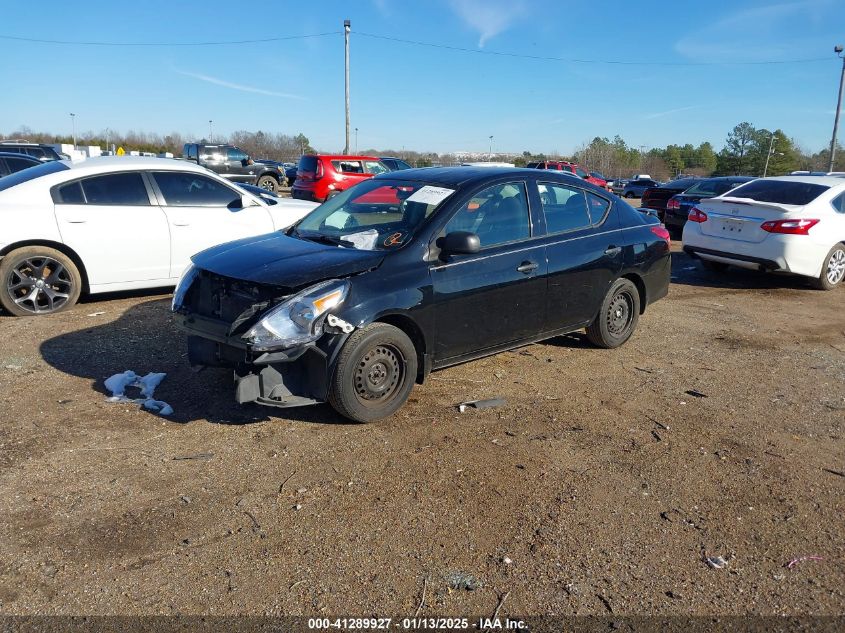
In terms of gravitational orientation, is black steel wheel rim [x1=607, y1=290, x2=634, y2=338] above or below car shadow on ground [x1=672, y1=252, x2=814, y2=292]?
above

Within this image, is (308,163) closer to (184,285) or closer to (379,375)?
(184,285)

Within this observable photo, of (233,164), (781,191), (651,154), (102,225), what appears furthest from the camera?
(651,154)

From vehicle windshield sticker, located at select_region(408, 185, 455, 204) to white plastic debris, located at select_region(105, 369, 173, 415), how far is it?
2.37m

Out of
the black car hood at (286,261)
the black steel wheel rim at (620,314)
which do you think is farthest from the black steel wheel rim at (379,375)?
the black steel wheel rim at (620,314)

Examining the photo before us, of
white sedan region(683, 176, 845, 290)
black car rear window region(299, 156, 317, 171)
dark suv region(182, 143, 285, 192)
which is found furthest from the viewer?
dark suv region(182, 143, 285, 192)

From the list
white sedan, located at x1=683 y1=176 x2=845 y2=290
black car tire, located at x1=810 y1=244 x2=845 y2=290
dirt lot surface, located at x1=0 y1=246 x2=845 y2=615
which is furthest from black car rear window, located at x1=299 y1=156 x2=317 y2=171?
dirt lot surface, located at x1=0 y1=246 x2=845 y2=615

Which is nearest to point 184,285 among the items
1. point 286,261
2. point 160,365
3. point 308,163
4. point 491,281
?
point 286,261

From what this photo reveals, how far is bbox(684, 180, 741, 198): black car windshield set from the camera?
612 inches

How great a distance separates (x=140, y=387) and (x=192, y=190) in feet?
10.8

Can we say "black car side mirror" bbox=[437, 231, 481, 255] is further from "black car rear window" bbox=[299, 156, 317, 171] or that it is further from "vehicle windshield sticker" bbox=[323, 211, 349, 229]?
"black car rear window" bbox=[299, 156, 317, 171]

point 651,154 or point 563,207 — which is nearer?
point 563,207

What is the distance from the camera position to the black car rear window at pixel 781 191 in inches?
376

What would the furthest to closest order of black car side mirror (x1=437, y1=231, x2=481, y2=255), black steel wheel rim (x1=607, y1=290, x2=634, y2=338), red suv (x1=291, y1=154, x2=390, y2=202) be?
red suv (x1=291, y1=154, x2=390, y2=202) < black steel wheel rim (x1=607, y1=290, x2=634, y2=338) < black car side mirror (x1=437, y1=231, x2=481, y2=255)

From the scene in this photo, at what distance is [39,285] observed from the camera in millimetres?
6801
